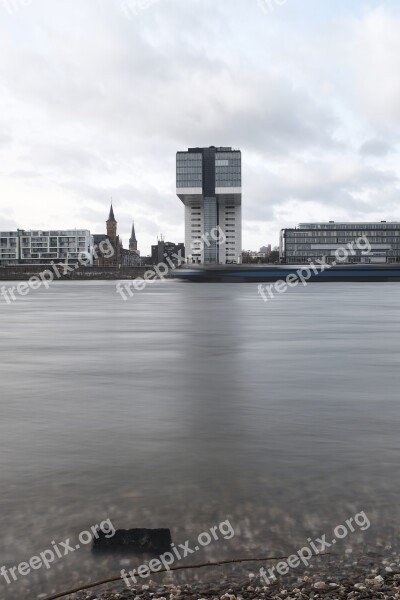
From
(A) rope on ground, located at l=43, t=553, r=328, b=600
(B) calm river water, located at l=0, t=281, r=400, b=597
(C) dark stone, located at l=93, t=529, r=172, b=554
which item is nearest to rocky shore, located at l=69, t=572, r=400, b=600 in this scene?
(A) rope on ground, located at l=43, t=553, r=328, b=600

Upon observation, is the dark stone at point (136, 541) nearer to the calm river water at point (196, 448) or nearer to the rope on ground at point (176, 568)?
the calm river water at point (196, 448)

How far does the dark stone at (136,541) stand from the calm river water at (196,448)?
11 cm

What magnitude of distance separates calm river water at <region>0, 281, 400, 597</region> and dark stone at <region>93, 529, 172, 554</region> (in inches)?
4.5

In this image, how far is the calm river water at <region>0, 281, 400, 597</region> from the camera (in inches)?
205

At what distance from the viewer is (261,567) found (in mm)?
4559

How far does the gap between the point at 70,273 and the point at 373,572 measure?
18685cm

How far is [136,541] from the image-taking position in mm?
4965

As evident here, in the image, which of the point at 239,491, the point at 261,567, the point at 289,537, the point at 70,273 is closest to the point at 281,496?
the point at 239,491

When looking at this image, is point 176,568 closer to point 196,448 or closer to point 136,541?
point 136,541

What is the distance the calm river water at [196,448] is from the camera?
521 centimetres

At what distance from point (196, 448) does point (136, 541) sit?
2759mm

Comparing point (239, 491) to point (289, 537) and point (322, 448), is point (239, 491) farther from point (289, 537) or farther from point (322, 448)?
point (322, 448)

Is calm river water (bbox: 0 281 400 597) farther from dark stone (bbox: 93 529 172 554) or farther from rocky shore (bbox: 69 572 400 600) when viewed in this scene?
rocky shore (bbox: 69 572 400 600)

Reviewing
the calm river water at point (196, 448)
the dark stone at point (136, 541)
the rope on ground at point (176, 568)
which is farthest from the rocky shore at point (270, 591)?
the dark stone at point (136, 541)
